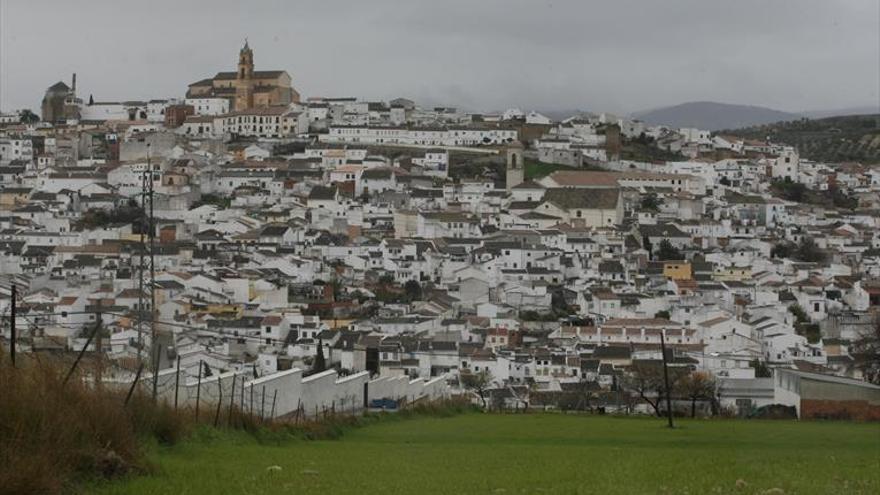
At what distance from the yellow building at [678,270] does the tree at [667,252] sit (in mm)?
3203

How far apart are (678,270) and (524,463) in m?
41.3

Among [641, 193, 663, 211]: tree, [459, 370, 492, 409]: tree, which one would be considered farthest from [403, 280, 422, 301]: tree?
[641, 193, 663, 211]: tree

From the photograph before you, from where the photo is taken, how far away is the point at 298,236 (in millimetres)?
53938

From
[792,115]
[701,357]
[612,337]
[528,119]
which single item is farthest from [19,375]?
[792,115]

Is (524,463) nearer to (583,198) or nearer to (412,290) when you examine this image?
(412,290)

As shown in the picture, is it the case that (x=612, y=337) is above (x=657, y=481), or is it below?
below

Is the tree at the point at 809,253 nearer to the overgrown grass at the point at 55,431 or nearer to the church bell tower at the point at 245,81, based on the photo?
the church bell tower at the point at 245,81

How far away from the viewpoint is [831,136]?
4441 inches

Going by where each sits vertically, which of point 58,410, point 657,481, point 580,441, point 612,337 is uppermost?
point 58,410

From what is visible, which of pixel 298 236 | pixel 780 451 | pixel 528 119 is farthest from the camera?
pixel 528 119

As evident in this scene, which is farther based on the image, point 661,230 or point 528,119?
point 528,119

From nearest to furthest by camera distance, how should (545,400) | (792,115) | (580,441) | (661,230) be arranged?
(580,441)
(545,400)
(661,230)
(792,115)

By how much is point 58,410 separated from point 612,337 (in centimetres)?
3308

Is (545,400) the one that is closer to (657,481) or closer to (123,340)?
(123,340)
